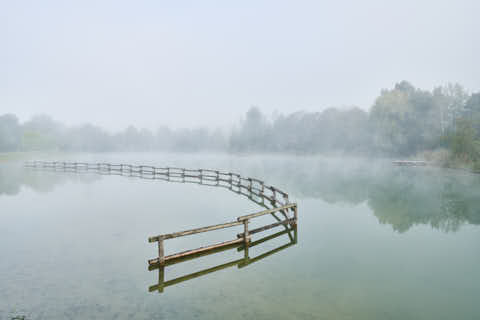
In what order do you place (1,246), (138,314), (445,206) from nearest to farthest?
(138,314)
(1,246)
(445,206)

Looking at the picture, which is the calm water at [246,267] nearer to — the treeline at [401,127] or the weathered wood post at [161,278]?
the weathered wood post at [161,278]

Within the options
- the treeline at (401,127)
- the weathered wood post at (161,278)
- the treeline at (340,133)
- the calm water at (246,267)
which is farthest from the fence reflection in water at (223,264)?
the treeline at (340,133)

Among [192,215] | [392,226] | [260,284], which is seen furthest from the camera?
[192,215]

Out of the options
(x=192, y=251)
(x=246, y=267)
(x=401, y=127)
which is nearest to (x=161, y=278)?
(x=192, y=251)

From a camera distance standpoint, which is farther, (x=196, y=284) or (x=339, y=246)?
(x=339, y=246)

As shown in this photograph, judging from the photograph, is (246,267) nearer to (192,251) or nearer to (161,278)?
(192,251)

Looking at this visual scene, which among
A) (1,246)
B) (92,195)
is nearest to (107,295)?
(1,246)

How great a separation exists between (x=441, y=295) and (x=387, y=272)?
1.39m

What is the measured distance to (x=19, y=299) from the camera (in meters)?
6.26

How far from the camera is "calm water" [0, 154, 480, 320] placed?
19.5ft

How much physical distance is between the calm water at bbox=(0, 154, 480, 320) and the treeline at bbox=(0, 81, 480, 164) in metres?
36.4

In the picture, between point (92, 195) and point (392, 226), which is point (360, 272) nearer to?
point (392, 226)

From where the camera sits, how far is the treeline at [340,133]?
5353 centimetres

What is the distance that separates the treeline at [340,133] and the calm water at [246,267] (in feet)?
119
